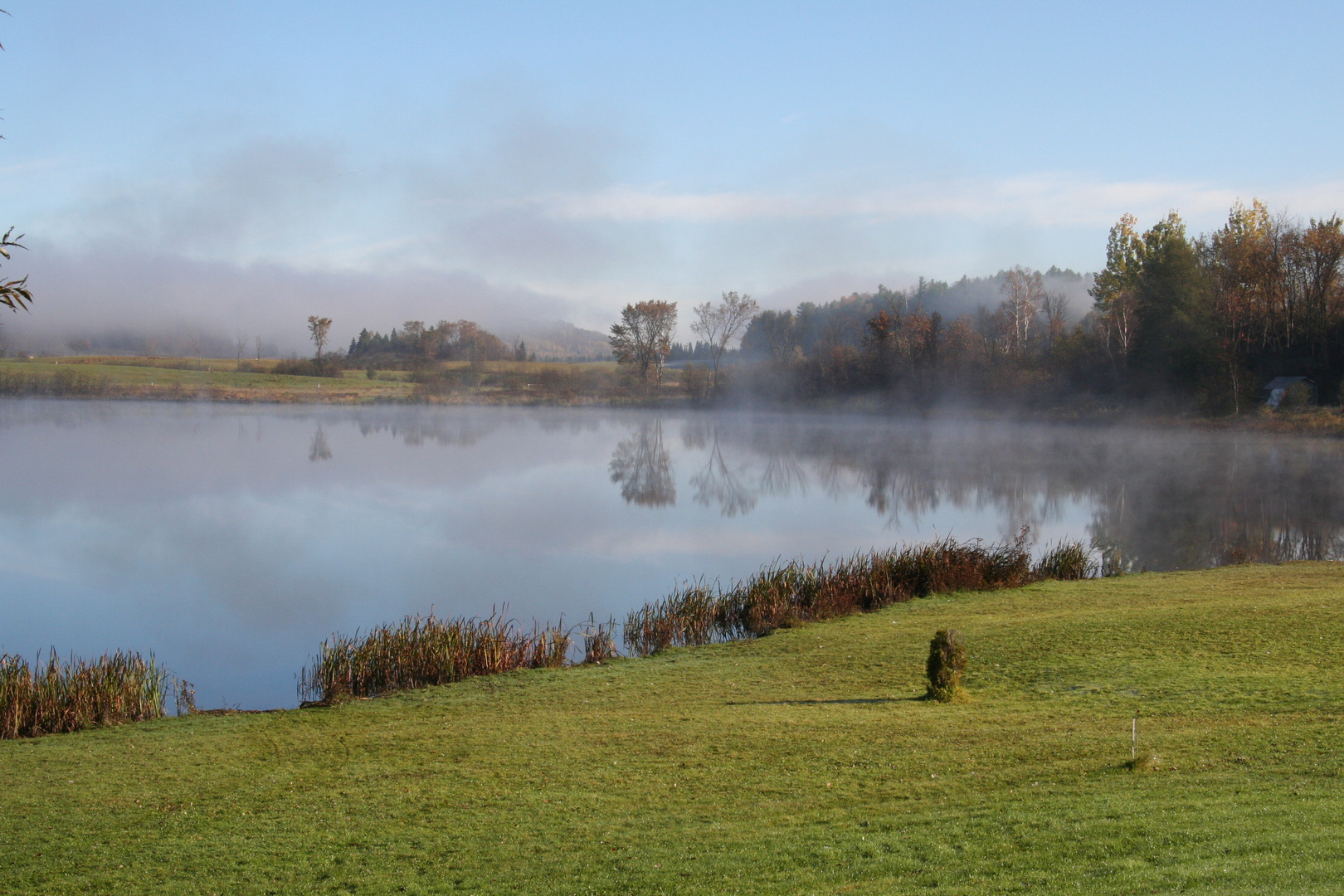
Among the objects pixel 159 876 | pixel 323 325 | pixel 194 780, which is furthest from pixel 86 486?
pixel 323 325

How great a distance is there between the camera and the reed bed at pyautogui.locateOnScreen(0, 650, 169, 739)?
888 cm

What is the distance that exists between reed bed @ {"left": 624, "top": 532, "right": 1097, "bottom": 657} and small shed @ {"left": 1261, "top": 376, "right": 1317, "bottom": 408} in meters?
33.8

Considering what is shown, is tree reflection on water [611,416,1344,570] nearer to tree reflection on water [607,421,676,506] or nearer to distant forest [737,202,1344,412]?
tree reflection on water [607,421,676,506]

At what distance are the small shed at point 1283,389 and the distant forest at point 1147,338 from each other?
1.97 ft

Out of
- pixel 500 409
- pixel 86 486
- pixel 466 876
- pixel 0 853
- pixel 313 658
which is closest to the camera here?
pixel 466 876

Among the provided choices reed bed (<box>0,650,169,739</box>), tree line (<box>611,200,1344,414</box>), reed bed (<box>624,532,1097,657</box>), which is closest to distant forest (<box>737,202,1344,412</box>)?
tree line (<box>611,200,1344,414</box>)

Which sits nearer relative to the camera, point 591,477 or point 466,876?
point 466,876

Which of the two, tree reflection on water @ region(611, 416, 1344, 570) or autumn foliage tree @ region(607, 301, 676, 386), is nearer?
tree reflection on water @ region(611, 416, 1344, 570)

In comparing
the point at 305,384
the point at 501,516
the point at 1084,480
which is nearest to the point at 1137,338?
the point at 1084,480

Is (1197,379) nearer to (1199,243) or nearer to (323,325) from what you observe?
(1199,243)

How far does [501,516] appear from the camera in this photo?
2641 centimetres

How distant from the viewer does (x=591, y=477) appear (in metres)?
36.1

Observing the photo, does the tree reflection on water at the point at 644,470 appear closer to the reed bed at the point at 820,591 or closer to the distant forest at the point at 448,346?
the reed bed at the point at 820,591

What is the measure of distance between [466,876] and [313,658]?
863 centimetres
